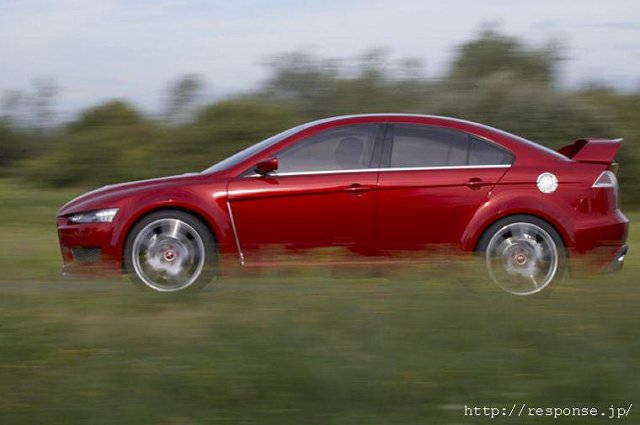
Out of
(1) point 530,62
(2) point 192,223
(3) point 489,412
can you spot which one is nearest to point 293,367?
(3) point 489,412

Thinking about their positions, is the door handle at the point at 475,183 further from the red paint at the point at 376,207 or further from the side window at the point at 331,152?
the side window at the point at 331,152

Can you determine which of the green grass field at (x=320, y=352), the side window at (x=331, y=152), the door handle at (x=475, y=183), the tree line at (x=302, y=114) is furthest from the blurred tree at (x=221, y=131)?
the green grass field at (x=320, y=352)

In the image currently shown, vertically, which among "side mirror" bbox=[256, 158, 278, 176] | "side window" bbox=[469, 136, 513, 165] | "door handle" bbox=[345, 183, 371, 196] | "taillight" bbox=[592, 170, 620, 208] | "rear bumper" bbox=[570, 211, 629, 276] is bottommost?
"rear bumper" bbox=[570, 211, 629, 276]

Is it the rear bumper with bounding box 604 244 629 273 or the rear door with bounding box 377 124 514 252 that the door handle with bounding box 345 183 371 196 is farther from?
the rear bumper with bounding box 604 244 629 273

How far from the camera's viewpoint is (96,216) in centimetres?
869

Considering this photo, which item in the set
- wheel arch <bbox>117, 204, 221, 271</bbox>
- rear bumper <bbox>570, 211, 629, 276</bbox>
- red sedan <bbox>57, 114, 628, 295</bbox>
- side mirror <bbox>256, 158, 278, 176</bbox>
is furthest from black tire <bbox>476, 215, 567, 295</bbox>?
wheel arch <bbox>117, 204, 221, 271</bbox>

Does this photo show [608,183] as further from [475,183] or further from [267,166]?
[267,166]

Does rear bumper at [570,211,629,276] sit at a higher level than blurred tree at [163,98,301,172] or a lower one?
lower

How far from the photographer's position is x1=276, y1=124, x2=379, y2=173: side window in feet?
28.7

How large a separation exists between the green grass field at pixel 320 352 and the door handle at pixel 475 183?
238 centimetres

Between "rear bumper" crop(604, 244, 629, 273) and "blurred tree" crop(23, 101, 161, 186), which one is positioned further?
"blurred tree" crop(23, 101, 161, 186)

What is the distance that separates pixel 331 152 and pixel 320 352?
12.4 feet

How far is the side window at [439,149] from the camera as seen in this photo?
873 centimetres

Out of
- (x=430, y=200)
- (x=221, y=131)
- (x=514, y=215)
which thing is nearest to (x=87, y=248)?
(x=430, y=200)
